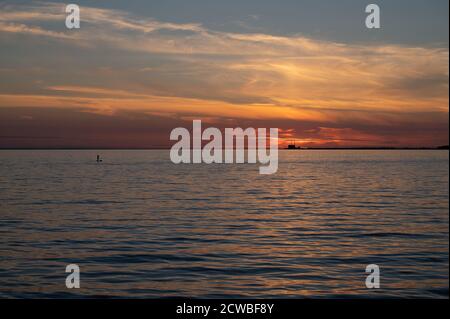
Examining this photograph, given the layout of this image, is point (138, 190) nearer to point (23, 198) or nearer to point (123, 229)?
point (23, 198)

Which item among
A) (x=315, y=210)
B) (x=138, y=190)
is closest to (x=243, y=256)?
(x=315, y=210)

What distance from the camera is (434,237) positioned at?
28.4 metres

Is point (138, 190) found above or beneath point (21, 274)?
above

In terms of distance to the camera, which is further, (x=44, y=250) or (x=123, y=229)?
(x=123, y=229)

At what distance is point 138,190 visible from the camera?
196ft

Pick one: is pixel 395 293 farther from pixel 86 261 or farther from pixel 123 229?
pixel 123 229

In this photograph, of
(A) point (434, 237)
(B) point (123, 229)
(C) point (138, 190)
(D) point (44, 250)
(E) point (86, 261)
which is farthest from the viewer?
(C) point (138, 190)

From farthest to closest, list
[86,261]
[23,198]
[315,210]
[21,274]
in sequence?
[23,198], [315,210], [86,261], [21,274]
